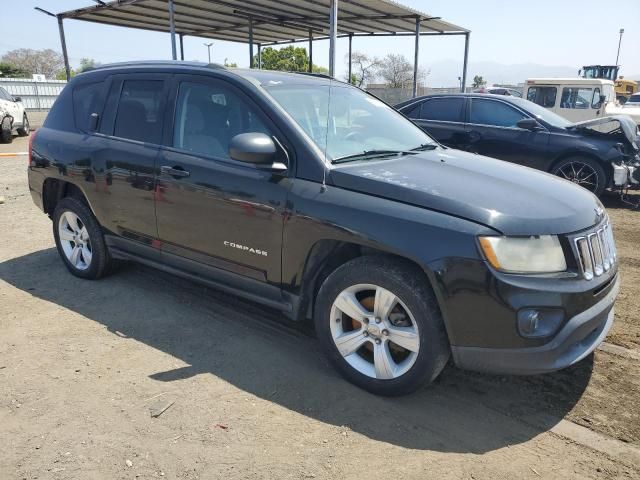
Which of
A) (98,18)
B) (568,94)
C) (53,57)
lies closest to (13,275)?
(98,18)

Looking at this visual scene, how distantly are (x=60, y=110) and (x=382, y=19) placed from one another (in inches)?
483

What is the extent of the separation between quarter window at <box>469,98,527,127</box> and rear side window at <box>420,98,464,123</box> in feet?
0.67

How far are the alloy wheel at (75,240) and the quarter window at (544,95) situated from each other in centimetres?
1499

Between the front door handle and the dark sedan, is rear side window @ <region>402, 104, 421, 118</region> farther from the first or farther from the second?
the front door handle

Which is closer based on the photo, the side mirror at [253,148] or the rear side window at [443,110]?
the side mirror at [253,148]

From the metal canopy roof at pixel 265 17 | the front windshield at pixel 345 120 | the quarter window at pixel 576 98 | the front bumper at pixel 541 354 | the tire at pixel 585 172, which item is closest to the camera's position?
the front bumper at pixel 541 354

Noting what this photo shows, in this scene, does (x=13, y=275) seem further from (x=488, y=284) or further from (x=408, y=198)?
(x=488, y=284)

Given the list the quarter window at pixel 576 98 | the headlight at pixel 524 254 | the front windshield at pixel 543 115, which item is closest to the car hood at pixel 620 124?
the front windshield at pixel 543 115

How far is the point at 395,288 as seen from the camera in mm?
2727

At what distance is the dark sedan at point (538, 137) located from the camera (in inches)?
315

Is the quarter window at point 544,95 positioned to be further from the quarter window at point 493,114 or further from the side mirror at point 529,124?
the side mirror at point 529,124

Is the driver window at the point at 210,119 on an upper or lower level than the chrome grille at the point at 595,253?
upper

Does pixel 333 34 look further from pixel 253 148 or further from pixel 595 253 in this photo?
pixel 595 253

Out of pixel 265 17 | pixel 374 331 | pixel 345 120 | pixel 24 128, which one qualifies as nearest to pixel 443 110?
pixel 345 120
